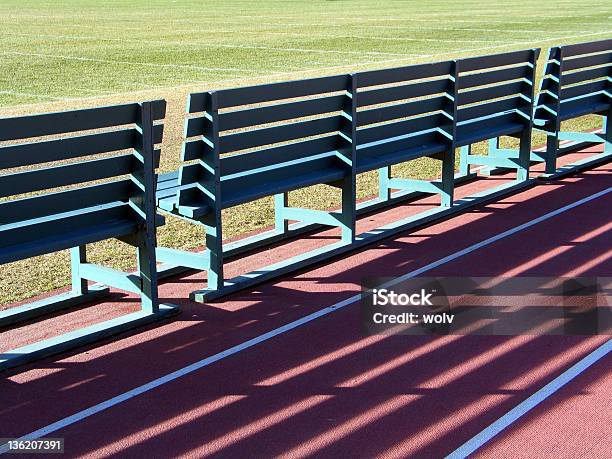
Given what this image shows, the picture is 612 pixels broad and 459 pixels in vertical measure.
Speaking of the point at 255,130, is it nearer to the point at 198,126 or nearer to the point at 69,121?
the point at 198,126

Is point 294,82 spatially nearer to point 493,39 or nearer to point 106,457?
point 106,457

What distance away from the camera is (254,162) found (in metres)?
7.32

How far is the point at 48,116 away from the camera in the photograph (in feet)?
18.6

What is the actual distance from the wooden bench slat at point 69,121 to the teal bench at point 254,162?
518mm

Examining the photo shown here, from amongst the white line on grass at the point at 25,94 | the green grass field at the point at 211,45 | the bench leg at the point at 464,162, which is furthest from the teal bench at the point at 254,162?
the white line on grass at the point at 25,94

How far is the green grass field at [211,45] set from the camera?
10528 millimetres

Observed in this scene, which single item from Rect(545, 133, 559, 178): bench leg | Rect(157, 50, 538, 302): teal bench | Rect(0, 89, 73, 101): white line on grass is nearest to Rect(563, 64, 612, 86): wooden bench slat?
Rect(545, 133, 559, 178): bench leg

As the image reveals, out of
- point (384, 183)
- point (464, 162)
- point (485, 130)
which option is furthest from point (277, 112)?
point (464, 162)

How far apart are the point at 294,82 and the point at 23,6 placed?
43697 mm

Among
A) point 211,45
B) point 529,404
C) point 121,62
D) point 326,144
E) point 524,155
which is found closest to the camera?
point 529,404

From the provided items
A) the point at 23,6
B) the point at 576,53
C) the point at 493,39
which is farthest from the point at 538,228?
the point at 23,6

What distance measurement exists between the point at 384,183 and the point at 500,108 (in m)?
1.53

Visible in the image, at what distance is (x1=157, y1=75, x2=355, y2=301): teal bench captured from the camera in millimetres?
6770

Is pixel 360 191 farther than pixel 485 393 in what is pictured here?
Yes
